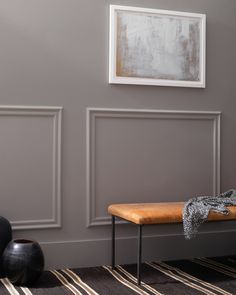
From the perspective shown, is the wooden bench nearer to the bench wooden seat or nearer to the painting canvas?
the bench wooden seat

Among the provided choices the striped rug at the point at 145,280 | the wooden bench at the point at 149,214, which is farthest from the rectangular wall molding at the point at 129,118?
the striped rug at the point at 145,280

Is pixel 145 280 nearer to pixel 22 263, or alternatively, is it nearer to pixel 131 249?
pixel 131 249

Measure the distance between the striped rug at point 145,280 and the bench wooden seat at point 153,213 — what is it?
401 millimetres

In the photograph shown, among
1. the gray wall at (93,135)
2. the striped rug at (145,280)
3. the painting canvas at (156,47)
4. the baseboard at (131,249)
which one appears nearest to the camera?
the striped rug at (145,280)

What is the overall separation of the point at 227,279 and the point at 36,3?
2.28m

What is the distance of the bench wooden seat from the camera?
344cm

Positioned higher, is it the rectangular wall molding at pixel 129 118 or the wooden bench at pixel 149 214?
the rectangular wall molding at pixel 129 118

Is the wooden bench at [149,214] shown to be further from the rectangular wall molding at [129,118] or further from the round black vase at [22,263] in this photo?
the round black vase at [22,263]

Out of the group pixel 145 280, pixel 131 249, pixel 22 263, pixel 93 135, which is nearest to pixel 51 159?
pixel 93 135

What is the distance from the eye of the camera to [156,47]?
4074 millimetres

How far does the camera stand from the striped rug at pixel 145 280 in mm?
3303

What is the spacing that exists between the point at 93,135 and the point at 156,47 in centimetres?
82

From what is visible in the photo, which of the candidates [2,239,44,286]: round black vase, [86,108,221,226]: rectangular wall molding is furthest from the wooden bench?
[2,239,44,286]: round black vase

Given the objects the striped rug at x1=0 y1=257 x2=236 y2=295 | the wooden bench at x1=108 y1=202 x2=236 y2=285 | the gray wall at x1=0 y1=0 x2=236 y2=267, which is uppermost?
the gray wall at x1=0 y1=0 x2=236 y2=267
